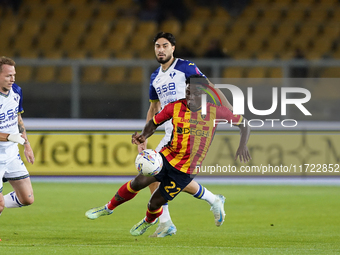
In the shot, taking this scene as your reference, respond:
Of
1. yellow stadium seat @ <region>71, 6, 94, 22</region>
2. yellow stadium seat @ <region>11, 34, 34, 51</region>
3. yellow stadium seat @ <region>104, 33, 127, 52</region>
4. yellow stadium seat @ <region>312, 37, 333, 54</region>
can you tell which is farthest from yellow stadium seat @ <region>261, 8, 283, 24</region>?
yellow stadium seat @ <region>11, 34, 34, 51</region>

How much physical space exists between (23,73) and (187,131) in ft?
20.2

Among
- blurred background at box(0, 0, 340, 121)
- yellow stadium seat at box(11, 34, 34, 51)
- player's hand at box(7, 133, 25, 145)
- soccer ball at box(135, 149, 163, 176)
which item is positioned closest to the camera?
soccer ball at box(135, 149, 163, 176)

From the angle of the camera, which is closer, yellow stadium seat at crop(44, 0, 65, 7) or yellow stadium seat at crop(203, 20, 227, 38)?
yellow stadium seat at crop(203, 20, 227, 38)

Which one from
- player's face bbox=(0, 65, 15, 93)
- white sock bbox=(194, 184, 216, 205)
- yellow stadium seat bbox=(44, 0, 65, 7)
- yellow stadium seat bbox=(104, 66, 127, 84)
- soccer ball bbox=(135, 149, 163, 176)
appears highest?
yellow stadium seat bbox=(44, 0, 65, 7)

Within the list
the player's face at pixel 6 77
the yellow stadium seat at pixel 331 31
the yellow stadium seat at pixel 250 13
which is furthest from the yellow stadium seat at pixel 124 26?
the player's face at pixel 6 77

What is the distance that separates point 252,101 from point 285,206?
260 centimetres

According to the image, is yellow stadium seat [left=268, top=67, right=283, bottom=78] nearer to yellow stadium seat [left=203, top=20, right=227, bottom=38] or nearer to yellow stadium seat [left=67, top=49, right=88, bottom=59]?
yellow stadium seat [left=203, top=20, right=227, bottom=38]

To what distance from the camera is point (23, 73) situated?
11672 millimetres

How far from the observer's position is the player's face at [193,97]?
6.29m

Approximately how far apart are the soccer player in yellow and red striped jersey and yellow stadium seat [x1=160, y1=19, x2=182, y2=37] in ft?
27.4

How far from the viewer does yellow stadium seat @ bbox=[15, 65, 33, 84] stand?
37.9 ft

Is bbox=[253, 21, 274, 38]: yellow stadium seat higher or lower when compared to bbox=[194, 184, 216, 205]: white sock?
higher

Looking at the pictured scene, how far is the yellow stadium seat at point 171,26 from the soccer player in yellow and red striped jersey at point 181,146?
8359 millimetres

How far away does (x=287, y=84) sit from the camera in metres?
11.5
